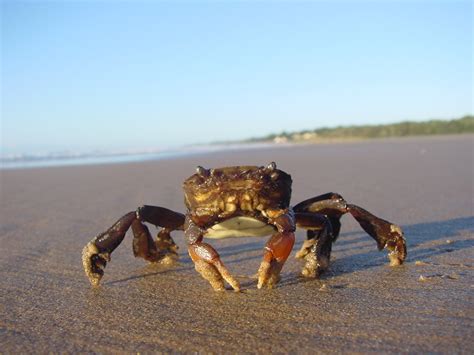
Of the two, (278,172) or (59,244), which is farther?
(59,244)

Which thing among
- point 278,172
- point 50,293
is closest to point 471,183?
point 278,172

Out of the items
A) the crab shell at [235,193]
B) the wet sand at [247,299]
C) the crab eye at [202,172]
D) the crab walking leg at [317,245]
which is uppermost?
the crab eye at [202,172]

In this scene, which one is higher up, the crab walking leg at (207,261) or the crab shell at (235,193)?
the crab shell at (235,193)

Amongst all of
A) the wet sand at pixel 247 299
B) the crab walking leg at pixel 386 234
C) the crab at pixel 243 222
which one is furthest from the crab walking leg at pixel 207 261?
the crab walking leg at pixel 386 234

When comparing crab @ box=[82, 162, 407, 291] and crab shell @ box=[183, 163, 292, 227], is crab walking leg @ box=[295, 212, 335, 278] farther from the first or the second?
crab shell @ box=[183, 163, 292, 227]

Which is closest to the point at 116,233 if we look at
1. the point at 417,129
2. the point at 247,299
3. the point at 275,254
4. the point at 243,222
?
the point at 243,222

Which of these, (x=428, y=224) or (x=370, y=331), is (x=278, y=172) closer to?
(x=370, y=331)

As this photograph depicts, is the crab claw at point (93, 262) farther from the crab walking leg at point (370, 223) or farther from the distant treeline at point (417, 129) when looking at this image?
the distant treeline at point (417, 129)
